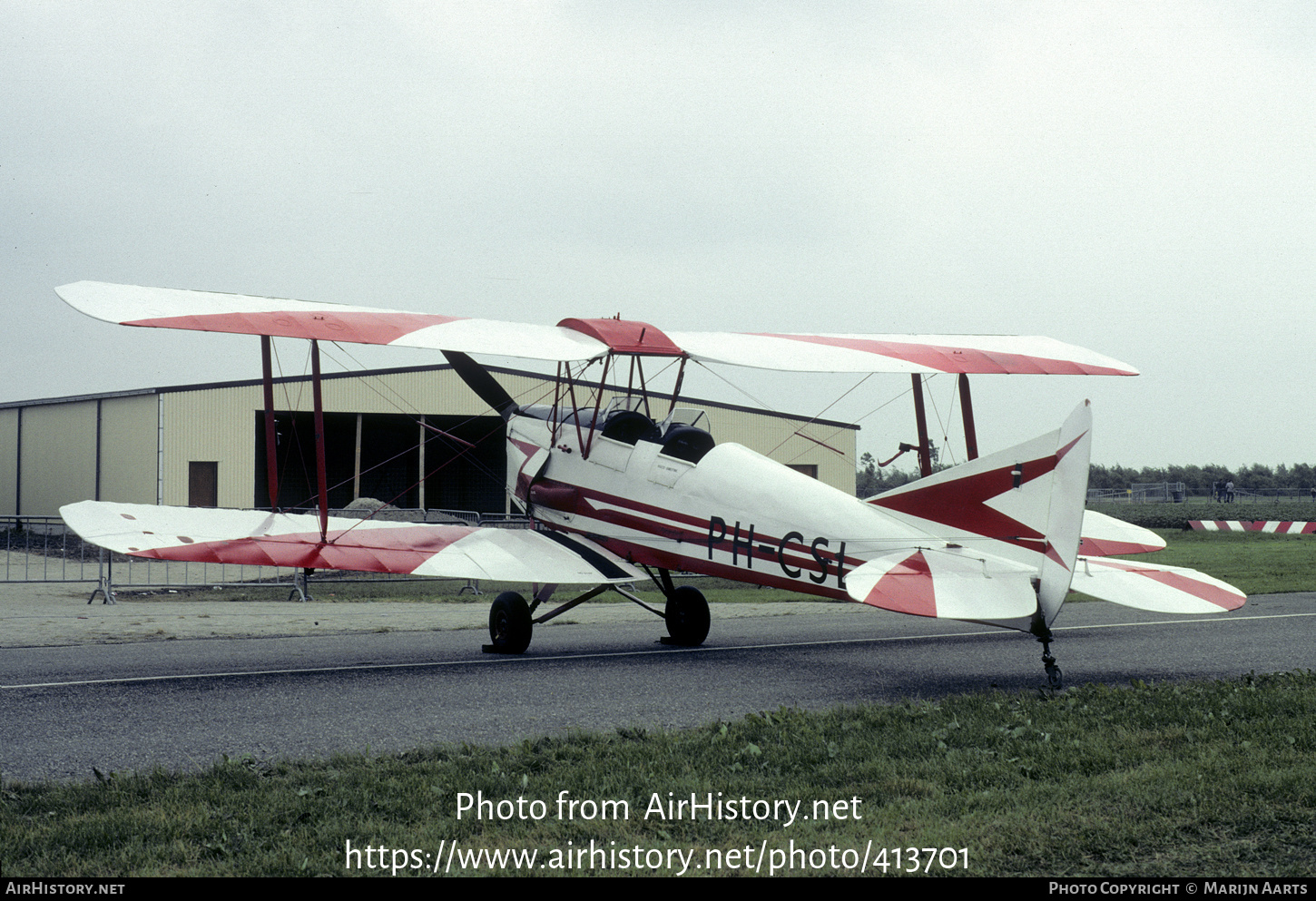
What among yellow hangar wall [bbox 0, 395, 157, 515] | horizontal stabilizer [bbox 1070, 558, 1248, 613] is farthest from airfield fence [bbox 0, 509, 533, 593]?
horizontal stabilizer [bbox 1070, 558, 1248, 613]

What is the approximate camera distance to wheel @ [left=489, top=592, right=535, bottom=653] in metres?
10.9

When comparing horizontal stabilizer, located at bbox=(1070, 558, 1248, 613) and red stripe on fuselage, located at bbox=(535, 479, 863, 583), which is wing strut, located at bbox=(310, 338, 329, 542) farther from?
horizontal stabilizer, located at bbox=(1070, 558, 1248, 613)

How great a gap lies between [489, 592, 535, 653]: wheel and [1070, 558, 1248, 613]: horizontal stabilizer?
520cm

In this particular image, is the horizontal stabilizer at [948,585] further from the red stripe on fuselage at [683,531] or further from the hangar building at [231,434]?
the hangar building at [231,434]

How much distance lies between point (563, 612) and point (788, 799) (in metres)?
6.74

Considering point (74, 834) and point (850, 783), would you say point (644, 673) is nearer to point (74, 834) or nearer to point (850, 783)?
point (850, 783)

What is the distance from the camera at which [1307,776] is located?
16.0ft

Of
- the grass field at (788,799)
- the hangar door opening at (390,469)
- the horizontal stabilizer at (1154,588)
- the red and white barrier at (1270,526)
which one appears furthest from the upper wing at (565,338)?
the hangar door opening at (390,469)

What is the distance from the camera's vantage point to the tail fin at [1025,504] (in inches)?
292

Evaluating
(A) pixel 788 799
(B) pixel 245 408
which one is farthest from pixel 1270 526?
(B) pixel 245 408

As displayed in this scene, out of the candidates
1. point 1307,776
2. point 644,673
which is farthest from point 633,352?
point 1307,776

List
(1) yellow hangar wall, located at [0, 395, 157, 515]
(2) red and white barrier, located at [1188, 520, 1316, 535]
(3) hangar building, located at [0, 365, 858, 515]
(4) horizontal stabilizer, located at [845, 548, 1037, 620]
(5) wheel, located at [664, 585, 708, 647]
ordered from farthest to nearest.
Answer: (1) yellow hangar wall, located at [0, 395, 157, 515]
(3) hangar building, located at [0, 365, 858, 515]
(2) red and white barrier, located at [1188, 520, 1316, 535]
(5) wheel, located at [664, 585, 708, 647]
(4) horizontal stabilizer, located at [845, 548, 1037, 620]

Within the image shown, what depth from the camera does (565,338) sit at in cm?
1095

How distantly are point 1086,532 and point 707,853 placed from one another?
9.27m
